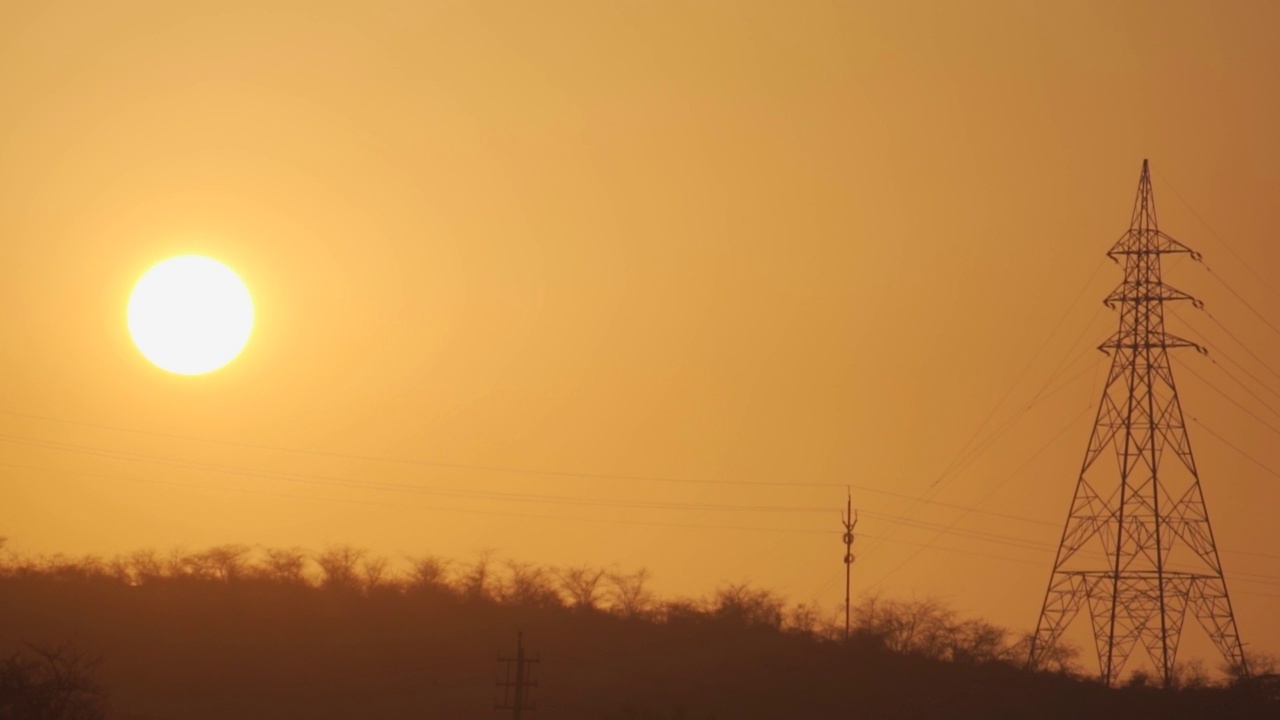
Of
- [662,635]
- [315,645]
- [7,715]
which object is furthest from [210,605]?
[7,715]

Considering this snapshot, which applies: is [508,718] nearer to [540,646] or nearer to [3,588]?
[540,646]

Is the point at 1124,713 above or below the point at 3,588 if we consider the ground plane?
below

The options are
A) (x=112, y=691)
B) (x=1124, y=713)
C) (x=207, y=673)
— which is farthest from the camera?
(x=207, y=673)

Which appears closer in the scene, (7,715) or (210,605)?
(7,715)

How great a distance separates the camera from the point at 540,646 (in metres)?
99.3

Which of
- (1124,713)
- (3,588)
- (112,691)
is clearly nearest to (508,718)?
(112,691)

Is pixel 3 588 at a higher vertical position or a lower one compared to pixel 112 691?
higher

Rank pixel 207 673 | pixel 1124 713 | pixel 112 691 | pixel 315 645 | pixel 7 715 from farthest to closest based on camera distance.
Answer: pixel 315 645 < pixel 207 673 < pixel 112 691 < pixel 1124 713 < pixel 7 715

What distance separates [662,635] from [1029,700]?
28045 millimetres

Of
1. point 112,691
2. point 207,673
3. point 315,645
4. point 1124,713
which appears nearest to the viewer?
point 1124,713

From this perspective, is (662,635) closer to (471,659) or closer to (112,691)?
(471,659)

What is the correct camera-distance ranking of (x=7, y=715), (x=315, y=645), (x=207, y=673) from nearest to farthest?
1. (x=7, y=715)
2. (x=207, y=673)
3. (x=315, y=645)

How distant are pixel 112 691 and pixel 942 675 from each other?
45662mm

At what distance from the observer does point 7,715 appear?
25297mm
